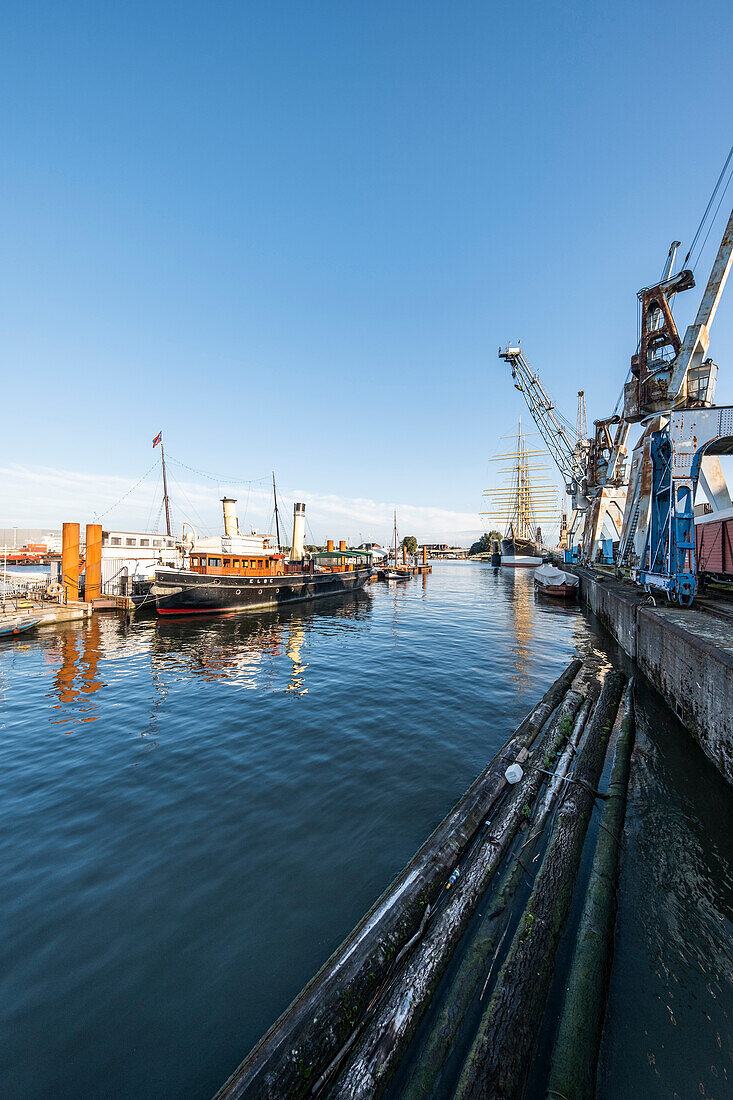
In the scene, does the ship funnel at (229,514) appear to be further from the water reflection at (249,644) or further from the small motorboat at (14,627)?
the small motorboat at (14,627)

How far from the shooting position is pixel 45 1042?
3393 millimetres

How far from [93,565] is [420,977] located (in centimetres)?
3148

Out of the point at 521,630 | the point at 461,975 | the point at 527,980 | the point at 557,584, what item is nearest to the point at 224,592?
the point at 521,630

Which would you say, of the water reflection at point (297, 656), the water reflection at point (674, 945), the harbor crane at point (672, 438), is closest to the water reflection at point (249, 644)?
the water reflection at point (297, 656)

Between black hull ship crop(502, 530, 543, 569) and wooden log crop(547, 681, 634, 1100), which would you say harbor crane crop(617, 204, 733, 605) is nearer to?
wooden log crop(547, 681, 634, 1100)

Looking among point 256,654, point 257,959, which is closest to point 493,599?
point 256,654

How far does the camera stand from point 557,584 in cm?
3728

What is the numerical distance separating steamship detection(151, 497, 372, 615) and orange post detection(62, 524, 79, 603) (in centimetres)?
546

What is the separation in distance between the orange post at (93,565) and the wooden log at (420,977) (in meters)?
29.8

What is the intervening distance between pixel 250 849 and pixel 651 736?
9.10 meters

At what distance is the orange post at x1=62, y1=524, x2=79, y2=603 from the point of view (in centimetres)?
2600

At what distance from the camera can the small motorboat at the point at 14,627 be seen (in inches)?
762

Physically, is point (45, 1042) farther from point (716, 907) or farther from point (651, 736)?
point (651, 736)

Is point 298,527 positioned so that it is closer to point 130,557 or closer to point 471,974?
point 130,557
